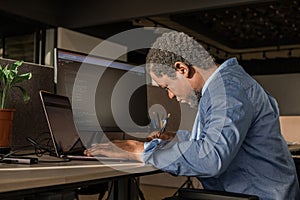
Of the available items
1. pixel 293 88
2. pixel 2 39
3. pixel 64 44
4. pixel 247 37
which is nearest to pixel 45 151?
pixel 64 44

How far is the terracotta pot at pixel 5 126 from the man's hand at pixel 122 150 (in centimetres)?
32

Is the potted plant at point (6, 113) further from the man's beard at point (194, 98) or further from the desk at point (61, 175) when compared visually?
the man's beard at point (194, 98)

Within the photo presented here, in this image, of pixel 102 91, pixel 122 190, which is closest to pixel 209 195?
pixel 122 190

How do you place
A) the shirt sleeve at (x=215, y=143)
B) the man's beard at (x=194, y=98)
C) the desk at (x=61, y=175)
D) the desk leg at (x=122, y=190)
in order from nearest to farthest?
1. the desk at (x=61, y=175)
2. the shirt sleeve at (x=215, y=143)
3. the man's beard at (x=194, y=98)
4. the desk leg at (x=122, y=190)

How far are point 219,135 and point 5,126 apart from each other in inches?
28.4

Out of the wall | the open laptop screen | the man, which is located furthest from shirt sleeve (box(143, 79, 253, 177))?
the wall

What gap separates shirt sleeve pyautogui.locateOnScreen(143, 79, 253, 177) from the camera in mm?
1005

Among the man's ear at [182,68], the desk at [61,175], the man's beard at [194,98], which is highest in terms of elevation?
the man's ear at [182,68]

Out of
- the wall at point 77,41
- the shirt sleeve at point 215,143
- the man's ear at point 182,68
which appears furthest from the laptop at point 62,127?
the wall at point 77,41

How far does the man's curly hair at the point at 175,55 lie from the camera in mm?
1190

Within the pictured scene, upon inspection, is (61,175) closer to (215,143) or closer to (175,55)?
(215,143)

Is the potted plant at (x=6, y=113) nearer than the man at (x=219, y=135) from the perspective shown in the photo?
No

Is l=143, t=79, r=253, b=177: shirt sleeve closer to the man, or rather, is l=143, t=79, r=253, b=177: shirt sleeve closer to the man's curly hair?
the man

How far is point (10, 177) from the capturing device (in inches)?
31.4
